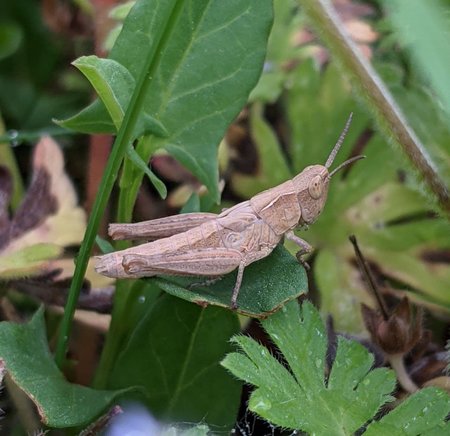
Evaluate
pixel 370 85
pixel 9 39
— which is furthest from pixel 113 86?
pixel 9 39

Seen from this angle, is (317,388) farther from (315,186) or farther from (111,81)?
(111,81)

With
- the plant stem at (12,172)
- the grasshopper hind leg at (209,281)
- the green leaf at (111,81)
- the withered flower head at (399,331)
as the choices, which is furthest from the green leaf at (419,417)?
the plant stem at (12,172)

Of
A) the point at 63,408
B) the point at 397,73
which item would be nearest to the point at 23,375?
the point at 63,408

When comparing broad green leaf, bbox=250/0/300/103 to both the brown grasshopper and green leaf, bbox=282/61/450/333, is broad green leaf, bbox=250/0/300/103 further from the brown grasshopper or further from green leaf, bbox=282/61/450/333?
the brown grasshopper

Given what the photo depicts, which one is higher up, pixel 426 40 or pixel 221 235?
pixel 426 40

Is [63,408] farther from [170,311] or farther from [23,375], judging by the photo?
[170,311]

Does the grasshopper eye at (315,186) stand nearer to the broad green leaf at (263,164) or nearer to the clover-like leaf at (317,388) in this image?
the clover-like leaf at (317,388)

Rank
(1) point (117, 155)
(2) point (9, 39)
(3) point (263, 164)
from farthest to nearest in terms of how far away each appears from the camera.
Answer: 1. (2) point (9, 39)
2. (3) point (263, 164)
3. (1) point (117, 155)
